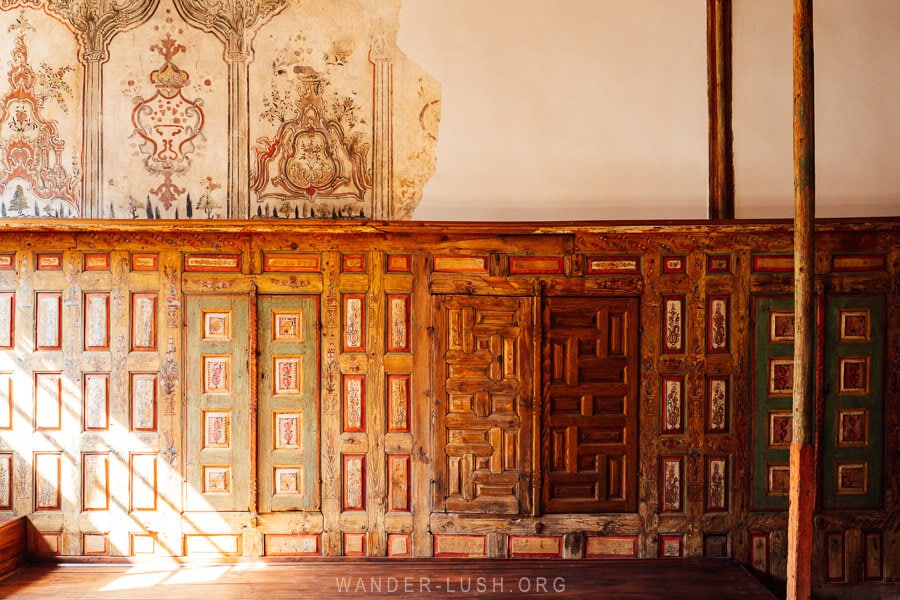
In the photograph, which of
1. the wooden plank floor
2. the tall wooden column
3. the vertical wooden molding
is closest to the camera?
the tall wooden column

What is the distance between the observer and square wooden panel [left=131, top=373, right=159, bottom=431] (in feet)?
14.8

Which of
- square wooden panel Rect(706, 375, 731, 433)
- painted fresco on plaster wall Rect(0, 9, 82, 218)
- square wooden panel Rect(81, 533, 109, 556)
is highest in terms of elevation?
painted fresco on plaster wall Rect(0, 9, 82, 218)

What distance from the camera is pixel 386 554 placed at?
4508 mm

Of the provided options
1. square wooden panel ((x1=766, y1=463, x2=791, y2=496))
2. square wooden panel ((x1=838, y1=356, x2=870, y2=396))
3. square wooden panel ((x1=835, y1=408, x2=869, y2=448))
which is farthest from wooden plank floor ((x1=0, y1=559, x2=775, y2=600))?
square wooden panel ((x1=838, y1=356, x2=870, y2=396))

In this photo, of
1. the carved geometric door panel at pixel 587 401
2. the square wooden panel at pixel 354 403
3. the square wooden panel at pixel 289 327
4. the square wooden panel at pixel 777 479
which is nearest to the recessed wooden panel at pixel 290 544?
the square wooden panel at pixel 354 403

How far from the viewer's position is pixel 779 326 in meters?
4.57

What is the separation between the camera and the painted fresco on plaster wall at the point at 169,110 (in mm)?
4535

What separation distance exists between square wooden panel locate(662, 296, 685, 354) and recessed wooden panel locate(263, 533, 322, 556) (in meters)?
3.15

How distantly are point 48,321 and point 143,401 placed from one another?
0.96 meters

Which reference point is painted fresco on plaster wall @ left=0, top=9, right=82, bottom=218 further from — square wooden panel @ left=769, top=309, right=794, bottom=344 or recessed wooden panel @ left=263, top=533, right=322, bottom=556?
square wooden panel @ left=769, top=309, right=794, bottom=344

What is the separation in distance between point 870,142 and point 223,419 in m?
5.62

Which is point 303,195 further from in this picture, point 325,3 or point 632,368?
point 632,368

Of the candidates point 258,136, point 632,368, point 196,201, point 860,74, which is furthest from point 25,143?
point 860,74

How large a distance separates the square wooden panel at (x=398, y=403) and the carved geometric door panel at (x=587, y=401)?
1.08m
